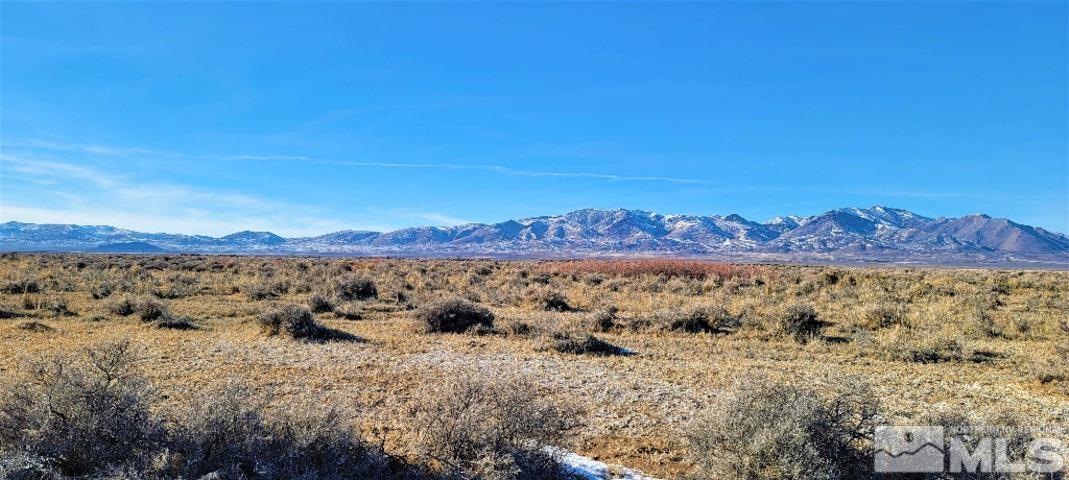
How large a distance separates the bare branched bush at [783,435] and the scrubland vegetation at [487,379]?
23mm

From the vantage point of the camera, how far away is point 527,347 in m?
12.7

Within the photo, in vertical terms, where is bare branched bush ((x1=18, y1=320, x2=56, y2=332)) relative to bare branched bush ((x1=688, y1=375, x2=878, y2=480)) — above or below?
below

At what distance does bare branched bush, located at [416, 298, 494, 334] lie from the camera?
14602 mm

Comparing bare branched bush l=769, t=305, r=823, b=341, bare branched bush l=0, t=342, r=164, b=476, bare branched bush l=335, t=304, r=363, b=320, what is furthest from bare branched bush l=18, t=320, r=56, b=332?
bare branched bush l=769, t=305, r=823, b=341

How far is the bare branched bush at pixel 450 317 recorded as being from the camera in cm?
1460

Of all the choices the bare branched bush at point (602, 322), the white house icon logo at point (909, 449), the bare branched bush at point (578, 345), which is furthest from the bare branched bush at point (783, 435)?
the bare branched bush at point (602, 322)

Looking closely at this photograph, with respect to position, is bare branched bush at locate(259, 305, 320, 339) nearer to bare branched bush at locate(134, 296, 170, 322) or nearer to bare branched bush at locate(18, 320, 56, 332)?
bare branched bush at locate(134, 296, 170, 322)

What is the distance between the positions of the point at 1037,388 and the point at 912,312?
358 inches

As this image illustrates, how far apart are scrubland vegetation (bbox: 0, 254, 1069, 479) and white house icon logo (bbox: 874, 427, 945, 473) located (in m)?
0.24

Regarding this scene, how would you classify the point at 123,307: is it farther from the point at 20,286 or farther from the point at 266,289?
the point at 20,286

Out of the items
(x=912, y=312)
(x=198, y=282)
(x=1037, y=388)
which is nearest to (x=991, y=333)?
(x=912, y=312)

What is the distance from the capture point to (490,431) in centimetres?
538

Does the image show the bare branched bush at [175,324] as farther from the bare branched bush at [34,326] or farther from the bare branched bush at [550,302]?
the bare branched bush at [550,302]

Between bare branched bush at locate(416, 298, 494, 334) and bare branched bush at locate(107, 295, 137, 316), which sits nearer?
bare branched bush at locate(416, 298, 494, 334)
